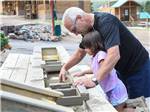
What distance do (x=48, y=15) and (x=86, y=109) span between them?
29307 millimetres

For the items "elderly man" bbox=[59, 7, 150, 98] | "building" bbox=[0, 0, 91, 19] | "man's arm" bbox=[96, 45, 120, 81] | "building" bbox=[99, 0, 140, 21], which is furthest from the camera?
"building" bbox=[0, 0, 91, 19]

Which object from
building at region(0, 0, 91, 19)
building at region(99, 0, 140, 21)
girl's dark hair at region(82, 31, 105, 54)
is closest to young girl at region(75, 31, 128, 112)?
girl's dark hair at region(82, 31, 105, 54)

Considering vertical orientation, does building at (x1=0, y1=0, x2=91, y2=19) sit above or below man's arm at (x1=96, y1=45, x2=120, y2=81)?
below

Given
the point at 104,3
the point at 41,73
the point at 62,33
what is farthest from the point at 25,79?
the point at 104,3

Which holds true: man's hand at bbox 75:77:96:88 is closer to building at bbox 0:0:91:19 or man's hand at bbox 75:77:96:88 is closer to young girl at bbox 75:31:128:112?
young girl at bbox 75:31:128:112

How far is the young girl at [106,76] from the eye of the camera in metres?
2.84

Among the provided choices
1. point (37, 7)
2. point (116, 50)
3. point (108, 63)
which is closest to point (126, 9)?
point (37, 7)

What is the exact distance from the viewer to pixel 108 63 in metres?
2.78

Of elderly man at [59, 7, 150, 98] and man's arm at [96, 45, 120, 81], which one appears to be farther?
elderly man at [59, 7, 150, 98]

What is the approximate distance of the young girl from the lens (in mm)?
2842

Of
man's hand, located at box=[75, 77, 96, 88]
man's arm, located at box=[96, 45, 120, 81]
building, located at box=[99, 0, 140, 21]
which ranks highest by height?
man's arm, located at box=[96, 45, 120, 81]

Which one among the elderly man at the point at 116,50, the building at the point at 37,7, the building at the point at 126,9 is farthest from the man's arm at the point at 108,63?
the building at the point at 126,9

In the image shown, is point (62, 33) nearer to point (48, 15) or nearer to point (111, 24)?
point (48, 15)

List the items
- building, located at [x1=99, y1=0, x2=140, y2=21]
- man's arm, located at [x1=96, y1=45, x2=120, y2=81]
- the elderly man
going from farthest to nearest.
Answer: building, located at [x1=99, y1=0, x2=140, y2=21] < the elderly man < man's arm, located at [x1=96, y1=45, x2=120, y2=81]
